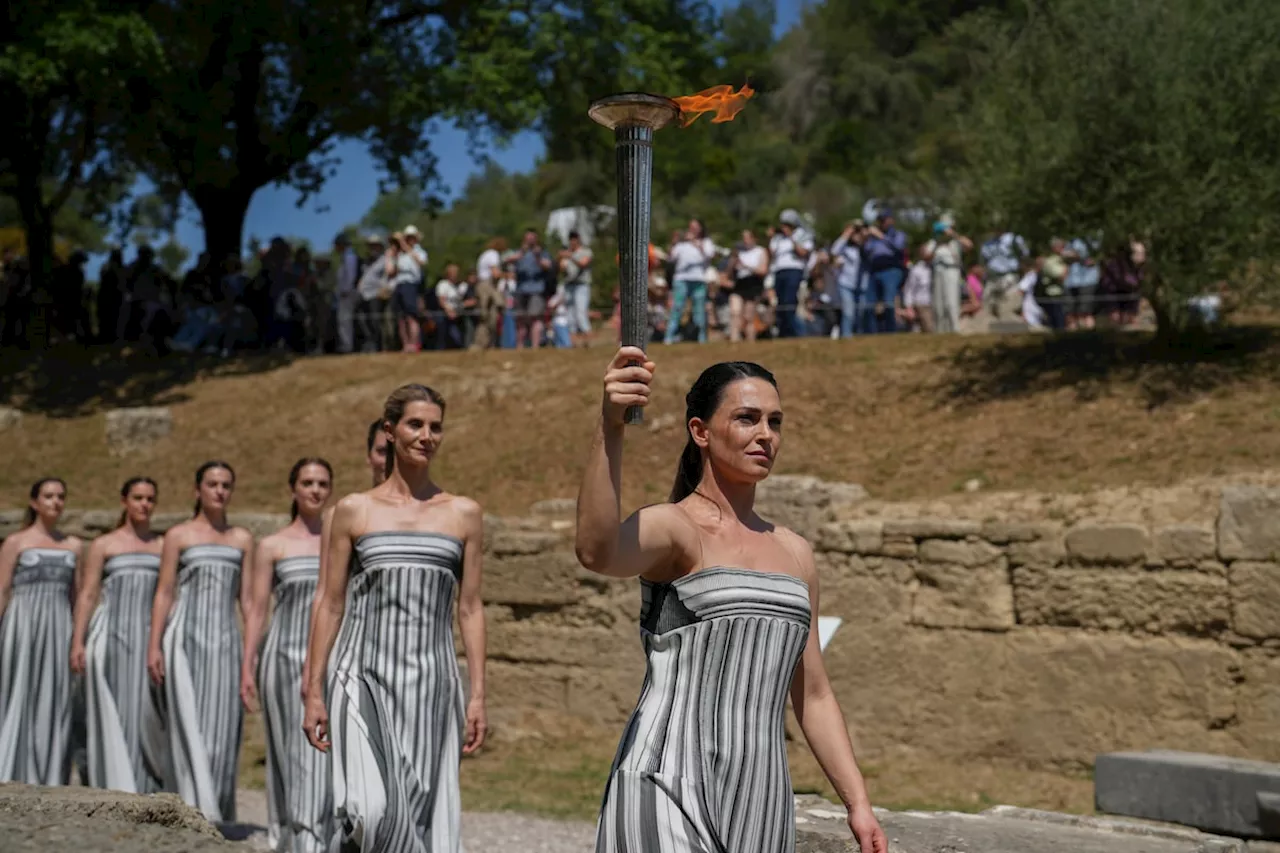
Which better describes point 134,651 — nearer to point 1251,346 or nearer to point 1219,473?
point 1219,473

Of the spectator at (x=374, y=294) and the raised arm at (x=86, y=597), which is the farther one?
the spectator at (x=374, y=294)

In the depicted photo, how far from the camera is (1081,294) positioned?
1839 cm

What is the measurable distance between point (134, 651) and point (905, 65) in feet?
203

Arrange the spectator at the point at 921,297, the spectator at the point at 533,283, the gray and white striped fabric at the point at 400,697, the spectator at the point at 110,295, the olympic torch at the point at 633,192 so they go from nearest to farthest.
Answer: the olympic torch at the point at 633,192 → the gray and white striped fabric at the point at 400,697 → the spectator at the point at 921,297 → the spectator at the point at 533,283 → the spectator at the point at 110,295

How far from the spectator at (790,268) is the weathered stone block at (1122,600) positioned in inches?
352

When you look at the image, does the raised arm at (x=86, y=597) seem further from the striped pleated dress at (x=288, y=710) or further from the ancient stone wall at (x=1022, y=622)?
the ancient stone wall at (x=1022, y=622)

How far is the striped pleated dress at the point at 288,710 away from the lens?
772 cm

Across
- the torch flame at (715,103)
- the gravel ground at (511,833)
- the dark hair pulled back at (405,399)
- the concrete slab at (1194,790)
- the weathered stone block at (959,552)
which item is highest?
the torch flame at (715,103)

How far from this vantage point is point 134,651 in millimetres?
10164

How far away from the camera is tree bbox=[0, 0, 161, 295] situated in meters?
20.4

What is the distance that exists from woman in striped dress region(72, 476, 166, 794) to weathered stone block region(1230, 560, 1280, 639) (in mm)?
6661

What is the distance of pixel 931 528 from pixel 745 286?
854cm

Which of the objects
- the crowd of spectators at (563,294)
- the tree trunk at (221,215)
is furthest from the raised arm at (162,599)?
the tree trunk at (221,215)

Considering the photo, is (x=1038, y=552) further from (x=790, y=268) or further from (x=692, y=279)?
(x=692, y=279)
